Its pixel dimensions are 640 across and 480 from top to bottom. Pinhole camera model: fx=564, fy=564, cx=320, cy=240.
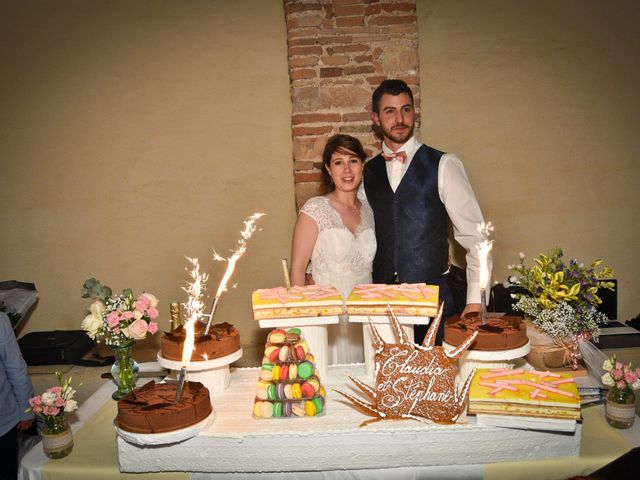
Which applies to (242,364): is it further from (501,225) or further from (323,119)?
(501,225)

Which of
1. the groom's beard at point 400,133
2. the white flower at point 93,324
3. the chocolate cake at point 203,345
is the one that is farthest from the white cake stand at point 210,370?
the groom's beard at point 400,133

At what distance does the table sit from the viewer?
5.67 ft

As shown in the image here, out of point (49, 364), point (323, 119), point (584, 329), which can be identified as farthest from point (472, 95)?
point (49, 364)

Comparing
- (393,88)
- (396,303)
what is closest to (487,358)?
(396,303)

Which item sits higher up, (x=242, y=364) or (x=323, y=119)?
(x=323, y=119)

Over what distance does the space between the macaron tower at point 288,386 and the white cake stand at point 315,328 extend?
0.60 feet

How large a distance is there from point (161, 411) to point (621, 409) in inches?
58.9

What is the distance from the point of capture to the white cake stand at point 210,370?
1995 millimetres

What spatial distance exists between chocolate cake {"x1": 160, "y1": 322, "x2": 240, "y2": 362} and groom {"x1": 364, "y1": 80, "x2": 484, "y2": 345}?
1263mm

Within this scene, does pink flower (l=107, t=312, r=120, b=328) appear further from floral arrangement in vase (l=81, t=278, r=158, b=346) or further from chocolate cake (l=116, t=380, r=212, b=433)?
chocolate cake (l=116, t=380, r=212, b=433)

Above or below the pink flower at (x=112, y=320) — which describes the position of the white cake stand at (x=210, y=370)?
below

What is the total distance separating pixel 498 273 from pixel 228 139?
88.5 inches

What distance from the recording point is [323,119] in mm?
3639

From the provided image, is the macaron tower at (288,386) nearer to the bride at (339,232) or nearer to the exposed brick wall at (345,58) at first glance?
the bride at (339,232)
